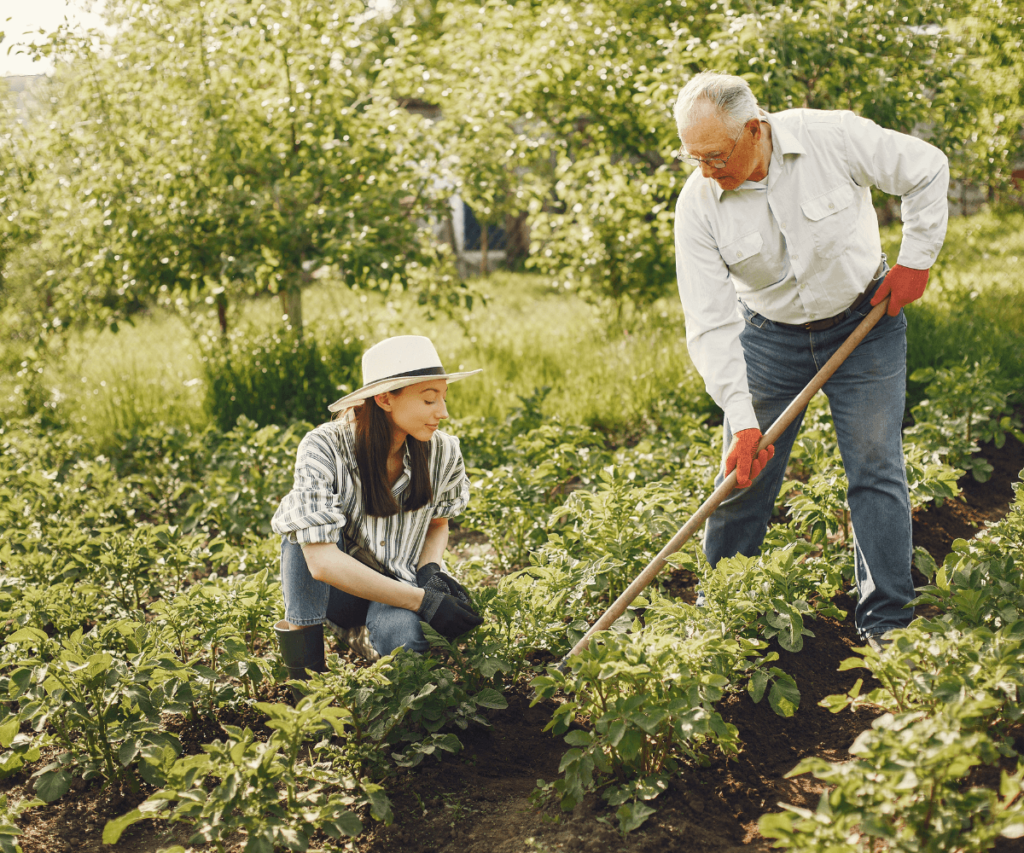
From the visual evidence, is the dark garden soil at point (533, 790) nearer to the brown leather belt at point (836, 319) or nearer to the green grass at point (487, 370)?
the brown leather belt at point (836, 319)

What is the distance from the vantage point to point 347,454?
2.79 meters

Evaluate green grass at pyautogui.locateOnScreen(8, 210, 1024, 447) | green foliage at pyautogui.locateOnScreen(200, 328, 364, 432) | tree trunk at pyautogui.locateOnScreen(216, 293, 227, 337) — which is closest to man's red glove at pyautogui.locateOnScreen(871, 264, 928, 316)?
green grass at pyautogui.locateOnScreen(8, 210, 1024, 447)

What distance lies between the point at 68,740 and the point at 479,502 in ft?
5.76

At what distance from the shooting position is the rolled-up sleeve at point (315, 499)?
260 centimetres

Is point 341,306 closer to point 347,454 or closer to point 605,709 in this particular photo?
point 347,454

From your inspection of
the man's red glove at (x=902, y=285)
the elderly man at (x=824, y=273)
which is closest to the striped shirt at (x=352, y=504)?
the elderly man at (x=824, y=273)

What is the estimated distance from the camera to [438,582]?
113 inches

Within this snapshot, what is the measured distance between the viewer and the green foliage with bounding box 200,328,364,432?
6020 mm

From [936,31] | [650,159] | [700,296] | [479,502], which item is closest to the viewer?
[700,296]

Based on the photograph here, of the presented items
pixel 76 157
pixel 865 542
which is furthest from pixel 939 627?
pixel 76 157

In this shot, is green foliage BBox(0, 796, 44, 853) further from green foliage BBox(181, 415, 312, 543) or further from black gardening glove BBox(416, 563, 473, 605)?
green foliage BBox(181, 415, 312, 543)

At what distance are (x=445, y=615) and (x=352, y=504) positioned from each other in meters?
0.48

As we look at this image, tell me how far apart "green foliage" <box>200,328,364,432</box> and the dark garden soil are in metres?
3.32

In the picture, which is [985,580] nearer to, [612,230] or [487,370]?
[487,370]
